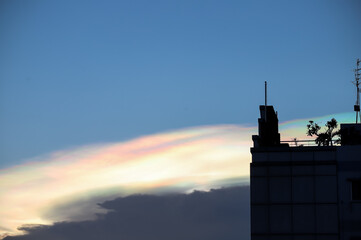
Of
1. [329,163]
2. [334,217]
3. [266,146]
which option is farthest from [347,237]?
[266,146]

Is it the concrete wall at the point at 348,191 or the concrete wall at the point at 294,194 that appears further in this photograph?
the concrete wall at the point at 294,194

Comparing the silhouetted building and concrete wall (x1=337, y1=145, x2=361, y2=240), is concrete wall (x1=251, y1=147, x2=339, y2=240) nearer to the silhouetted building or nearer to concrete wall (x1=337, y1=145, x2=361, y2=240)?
the silhouetted building

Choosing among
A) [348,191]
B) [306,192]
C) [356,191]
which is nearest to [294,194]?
[306,192]

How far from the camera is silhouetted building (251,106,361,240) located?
6150 cm

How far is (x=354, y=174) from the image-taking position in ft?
203

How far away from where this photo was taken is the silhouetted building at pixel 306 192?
202 ft

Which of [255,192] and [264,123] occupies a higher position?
[264,123]

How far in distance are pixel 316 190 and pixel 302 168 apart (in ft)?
6.75

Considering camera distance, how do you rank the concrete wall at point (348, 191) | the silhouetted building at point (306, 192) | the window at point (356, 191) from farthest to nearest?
the window at point (356, 191) < the silhouetted building at point (306, 192) < the concrete wall at point (348, 191)

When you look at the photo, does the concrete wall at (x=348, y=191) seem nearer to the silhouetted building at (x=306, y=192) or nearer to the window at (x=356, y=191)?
the silhouetted building at (x=306, y=192)

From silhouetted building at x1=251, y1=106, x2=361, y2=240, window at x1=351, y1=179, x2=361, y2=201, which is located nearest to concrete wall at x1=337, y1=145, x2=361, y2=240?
silhouetted building at x1=251, y1=106, x2=361, y2=240

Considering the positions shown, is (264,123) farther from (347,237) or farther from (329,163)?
(347,237)

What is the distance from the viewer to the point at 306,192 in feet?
206

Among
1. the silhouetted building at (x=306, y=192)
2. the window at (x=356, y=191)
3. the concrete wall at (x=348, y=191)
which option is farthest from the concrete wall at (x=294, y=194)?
the window at (x=356, y=191)
